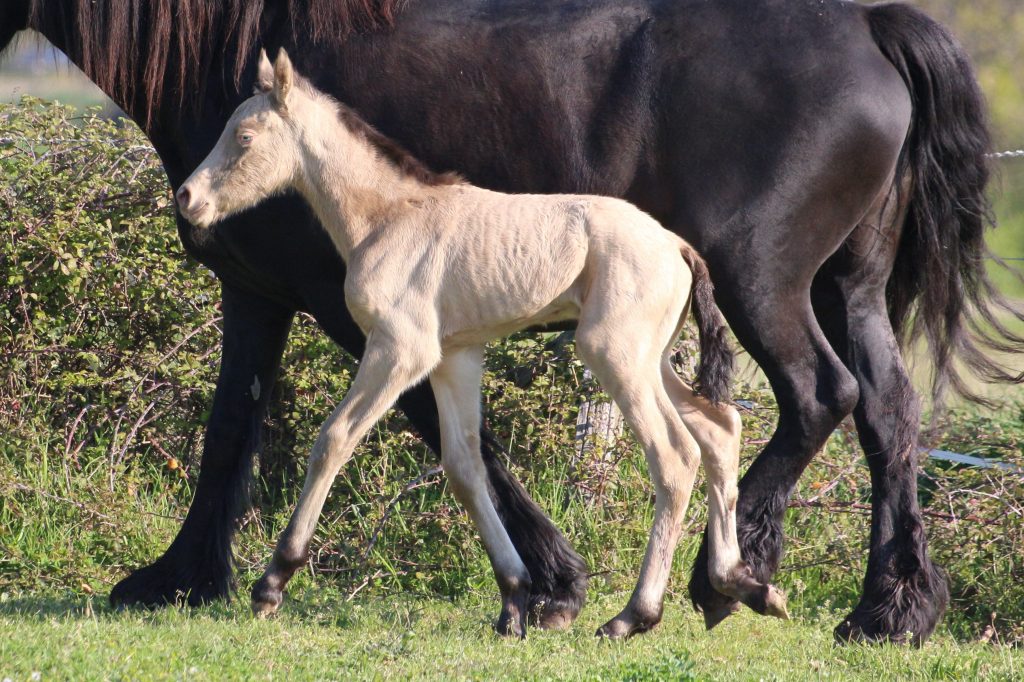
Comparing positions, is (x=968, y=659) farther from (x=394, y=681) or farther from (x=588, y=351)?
(x=394, y=681)

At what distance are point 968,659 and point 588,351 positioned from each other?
64.0 inches

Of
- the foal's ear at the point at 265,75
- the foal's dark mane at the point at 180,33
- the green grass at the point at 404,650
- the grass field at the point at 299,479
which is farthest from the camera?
the grass field at the point at 299,479

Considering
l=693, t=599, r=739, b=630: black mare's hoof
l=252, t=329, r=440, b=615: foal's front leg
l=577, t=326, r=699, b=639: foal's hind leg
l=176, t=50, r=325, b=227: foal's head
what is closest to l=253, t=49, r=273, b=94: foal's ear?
l=176, t=50, r=325, b=227: foal's head

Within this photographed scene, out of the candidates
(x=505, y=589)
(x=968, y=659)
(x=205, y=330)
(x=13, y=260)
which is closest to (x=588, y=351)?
(x=505, y=589)

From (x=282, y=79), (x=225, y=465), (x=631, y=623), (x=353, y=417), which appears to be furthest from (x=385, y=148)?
(x=631, y=623)

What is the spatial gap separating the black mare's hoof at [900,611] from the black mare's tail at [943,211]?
0.81 m

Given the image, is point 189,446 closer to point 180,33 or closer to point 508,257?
point 180,33

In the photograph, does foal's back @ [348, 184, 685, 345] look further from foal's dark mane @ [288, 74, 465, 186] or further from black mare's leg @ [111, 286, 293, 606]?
black mare's leg @ [111, 286, 293, 606]

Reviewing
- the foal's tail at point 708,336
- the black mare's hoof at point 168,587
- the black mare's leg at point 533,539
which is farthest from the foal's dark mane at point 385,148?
the black mare's hoof at point 168,587

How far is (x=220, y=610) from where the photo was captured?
14.7 feet

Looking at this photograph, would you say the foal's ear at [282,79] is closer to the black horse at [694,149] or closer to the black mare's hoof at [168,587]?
the black horse at [694,149]

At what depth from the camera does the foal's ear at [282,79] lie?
3865mm

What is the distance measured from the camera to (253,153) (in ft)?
13.0

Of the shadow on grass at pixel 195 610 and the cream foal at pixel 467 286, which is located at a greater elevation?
the cream foal at pixel 467 286
